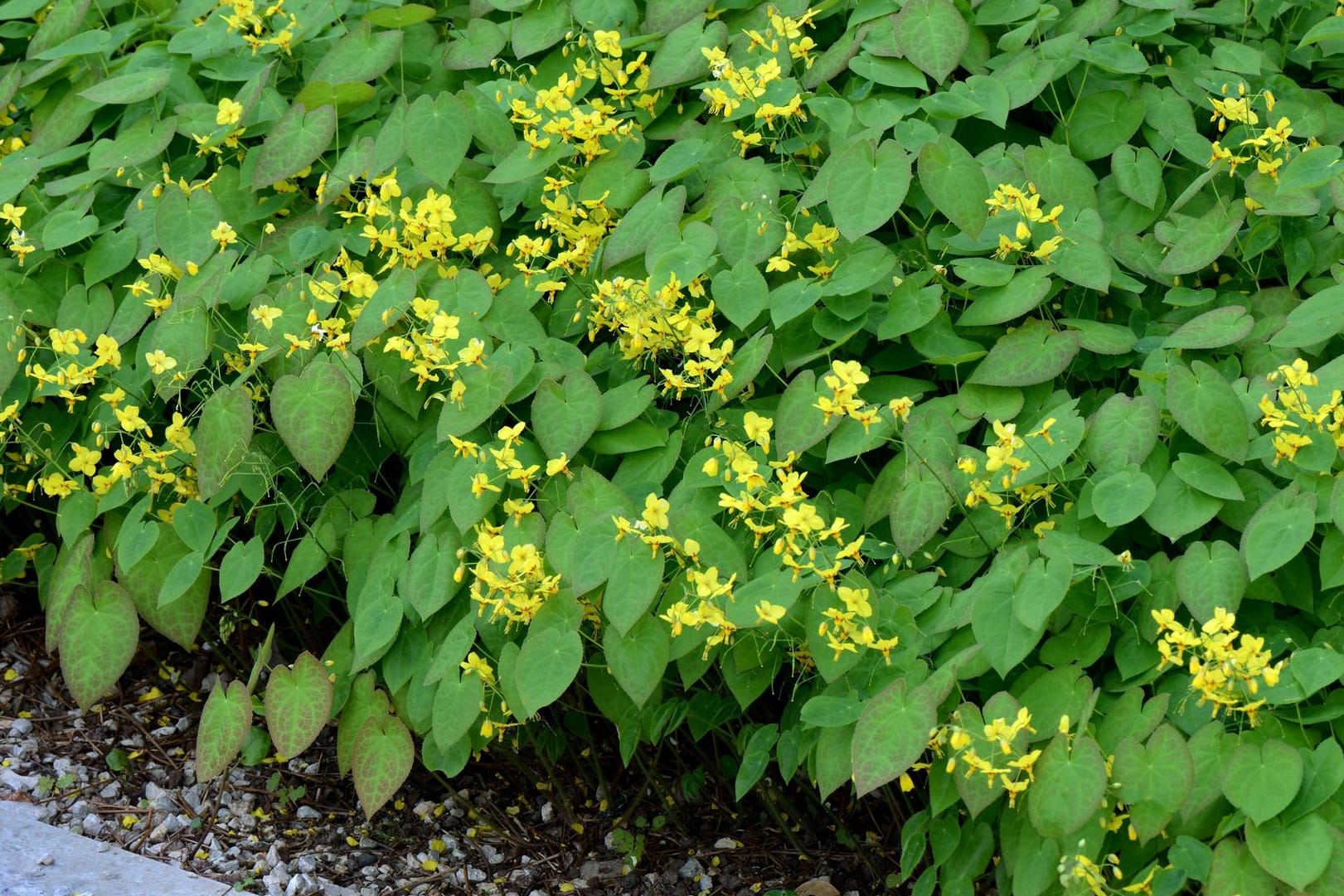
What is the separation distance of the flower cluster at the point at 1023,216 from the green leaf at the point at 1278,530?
1.81 ft

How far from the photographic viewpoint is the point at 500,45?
288 centimetres

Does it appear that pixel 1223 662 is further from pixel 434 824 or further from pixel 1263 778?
pixel 434 824

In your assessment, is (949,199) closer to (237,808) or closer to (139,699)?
(237,808)

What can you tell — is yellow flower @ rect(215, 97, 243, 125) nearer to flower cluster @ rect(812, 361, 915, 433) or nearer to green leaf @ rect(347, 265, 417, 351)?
green leaf @ rect(347, 265, 417, 351)

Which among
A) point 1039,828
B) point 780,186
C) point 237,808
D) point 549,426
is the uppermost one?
point 780,186

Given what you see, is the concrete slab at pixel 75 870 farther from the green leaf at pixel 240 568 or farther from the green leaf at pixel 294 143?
the green leaf at pixel 294 143

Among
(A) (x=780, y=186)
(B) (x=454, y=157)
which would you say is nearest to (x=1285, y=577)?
(A) (x=780, y=186)

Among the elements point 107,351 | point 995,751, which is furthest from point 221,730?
point 995,751

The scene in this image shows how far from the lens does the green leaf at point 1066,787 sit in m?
1.86

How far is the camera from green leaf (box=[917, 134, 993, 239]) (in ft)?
7.75

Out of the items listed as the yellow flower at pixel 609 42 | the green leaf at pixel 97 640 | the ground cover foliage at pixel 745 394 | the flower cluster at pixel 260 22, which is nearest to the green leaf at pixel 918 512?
the ground cover foliage at pixel 745 394

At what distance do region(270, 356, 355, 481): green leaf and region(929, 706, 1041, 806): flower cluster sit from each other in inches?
41.1

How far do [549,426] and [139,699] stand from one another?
1.25 metres

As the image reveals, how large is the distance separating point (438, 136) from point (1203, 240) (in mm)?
1343
